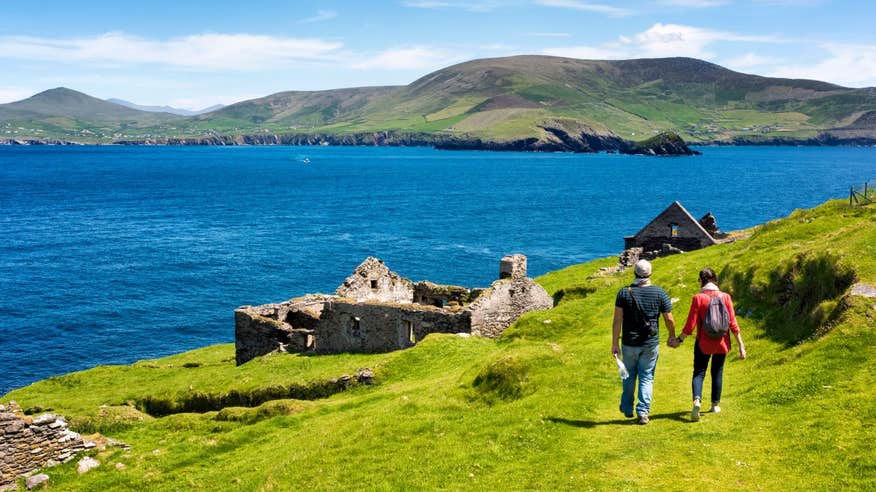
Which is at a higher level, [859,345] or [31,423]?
[859,345]

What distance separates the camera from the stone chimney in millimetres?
41750

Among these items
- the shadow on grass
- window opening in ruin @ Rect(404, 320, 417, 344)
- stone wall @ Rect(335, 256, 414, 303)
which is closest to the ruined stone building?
stone wall @ Rect(335, 256, 414, 303)

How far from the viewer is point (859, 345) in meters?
18.8

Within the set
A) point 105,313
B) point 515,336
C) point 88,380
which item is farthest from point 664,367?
point 105,313

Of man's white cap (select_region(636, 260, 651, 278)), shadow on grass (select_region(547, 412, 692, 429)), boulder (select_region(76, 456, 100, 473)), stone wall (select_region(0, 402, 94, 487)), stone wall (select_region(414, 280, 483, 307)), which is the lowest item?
boulder (select_region(76, 456, 100, 473))

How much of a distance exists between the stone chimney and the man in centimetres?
2453

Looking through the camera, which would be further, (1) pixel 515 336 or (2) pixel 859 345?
(1) pixel 515 336

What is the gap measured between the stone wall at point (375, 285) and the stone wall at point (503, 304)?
29.3 feet

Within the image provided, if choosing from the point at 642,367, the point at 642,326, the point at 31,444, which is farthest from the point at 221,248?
the point at 642,326

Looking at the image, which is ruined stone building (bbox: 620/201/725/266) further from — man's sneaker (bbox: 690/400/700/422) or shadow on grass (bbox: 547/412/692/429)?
man's sneaker (bbox: 690/400/700/422)

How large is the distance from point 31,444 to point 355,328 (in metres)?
18.0

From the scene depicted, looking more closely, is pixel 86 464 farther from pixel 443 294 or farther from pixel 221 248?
pixel 221 248

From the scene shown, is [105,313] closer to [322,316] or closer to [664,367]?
[322,316]

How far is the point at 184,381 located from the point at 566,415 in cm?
2786
